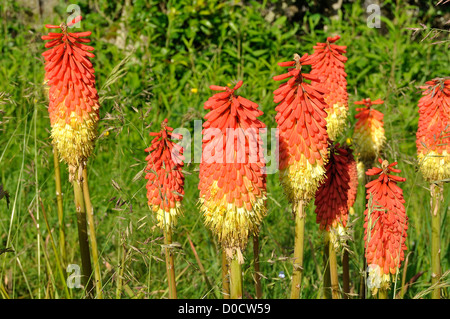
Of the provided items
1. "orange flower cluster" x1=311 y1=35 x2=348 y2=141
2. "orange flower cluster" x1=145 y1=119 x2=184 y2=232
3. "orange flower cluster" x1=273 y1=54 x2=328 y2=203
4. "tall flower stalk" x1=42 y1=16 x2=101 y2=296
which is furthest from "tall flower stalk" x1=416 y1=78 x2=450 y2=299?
"tall flower stalk" x1=42 y1=16 x2=101 y2=296

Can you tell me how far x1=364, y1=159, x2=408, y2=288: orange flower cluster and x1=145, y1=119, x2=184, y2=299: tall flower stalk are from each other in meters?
0.92

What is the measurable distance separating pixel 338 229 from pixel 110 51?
439 cm

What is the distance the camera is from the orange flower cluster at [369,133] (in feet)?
12.2

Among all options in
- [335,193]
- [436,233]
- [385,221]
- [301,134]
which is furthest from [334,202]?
[436,233]

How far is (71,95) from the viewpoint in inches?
109

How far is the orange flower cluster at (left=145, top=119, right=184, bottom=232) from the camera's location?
2.72 metres

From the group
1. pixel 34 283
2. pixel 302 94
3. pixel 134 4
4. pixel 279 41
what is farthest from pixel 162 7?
pixel 302 94

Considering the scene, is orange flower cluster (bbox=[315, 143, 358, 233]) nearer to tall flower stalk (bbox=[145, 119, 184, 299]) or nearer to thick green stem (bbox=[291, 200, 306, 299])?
thick green stem (bbox=[291, 200, 306, 299])

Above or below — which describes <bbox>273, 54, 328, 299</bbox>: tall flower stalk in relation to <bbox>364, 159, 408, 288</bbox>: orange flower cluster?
Result: above

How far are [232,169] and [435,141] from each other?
1409 mm

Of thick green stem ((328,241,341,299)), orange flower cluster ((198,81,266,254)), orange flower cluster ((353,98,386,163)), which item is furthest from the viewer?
orange flower cluster ((353,98,386,163))

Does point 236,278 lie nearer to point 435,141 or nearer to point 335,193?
point 335,193

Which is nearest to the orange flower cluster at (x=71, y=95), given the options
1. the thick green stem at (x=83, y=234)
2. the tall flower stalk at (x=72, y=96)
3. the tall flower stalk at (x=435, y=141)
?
the tall flower stalk at (x=72, y=96)

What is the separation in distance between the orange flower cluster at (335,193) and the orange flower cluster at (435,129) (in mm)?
419
